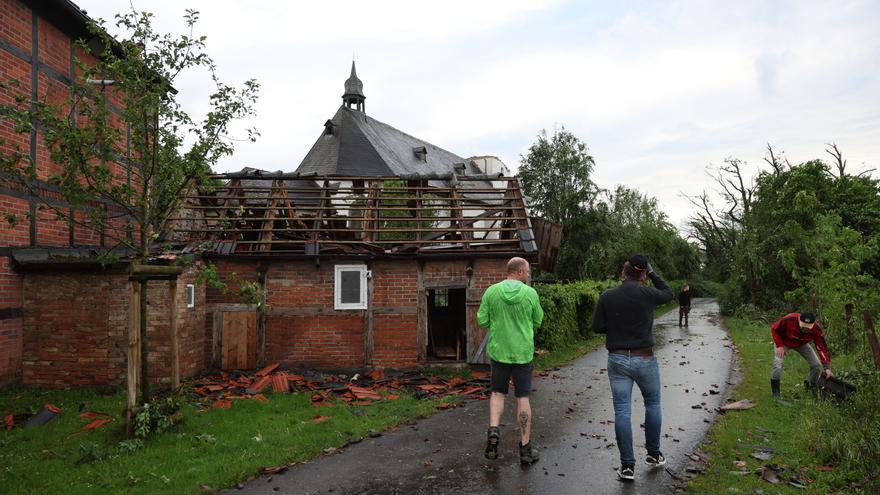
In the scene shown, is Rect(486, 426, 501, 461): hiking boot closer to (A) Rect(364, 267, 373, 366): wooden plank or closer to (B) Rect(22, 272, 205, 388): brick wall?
(A) Rect(364, 267, 373, 366): wooden plank

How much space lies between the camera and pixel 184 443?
6.66 m

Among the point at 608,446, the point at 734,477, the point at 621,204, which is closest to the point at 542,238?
the point at 608,446

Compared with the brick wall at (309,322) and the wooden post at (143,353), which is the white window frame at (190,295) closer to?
the brick wall at (309,322)

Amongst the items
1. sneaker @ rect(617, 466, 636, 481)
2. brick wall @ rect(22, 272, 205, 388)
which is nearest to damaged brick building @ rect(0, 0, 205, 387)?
brick wall @ rect(22, 272, 205, 388)

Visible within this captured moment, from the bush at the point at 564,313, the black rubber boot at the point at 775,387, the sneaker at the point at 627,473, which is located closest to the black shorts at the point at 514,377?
the sneaker at the point at 627,473

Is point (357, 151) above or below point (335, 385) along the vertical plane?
above

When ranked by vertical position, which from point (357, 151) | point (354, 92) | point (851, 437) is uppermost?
point (354, 92)

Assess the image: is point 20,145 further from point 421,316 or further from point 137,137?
point 421,316

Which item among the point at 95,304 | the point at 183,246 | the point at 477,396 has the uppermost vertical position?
the point at 183,246

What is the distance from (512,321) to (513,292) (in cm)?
29

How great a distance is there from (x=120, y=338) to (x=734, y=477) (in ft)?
30.3

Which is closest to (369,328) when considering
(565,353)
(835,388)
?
(565,353)

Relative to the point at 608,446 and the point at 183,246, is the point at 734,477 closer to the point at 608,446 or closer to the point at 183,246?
the point at 608,446

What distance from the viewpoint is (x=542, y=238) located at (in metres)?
14.1
